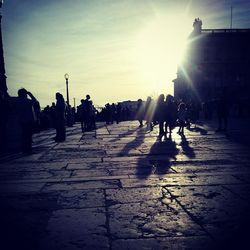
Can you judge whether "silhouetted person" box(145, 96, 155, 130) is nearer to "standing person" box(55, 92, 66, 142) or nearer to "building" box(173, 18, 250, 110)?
Result: "standing person" box(55, 92, 66, 142)

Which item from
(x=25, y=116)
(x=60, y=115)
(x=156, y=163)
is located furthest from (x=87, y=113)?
(x=156, y=163)

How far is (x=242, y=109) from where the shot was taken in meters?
26.8

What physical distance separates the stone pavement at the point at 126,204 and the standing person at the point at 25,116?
1.87 metres

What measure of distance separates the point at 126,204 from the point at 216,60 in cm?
4430

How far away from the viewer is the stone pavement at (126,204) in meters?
2.74

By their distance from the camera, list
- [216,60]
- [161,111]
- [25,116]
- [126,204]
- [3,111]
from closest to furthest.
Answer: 1. [126,204]
2. [3,111]
3. [25,116]
4. [161,111]
5. [216,60]

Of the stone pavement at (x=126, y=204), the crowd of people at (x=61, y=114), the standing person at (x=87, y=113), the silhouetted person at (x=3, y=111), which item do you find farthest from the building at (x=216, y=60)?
the stone pavement at (x=126, y=204)

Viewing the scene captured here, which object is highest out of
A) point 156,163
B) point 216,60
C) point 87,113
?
point 216,60

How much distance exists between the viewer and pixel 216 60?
4450cm

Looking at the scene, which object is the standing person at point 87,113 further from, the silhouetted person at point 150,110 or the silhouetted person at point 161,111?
the silhouetted person at point 161,111

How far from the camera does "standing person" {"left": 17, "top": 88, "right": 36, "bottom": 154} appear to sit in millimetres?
8562

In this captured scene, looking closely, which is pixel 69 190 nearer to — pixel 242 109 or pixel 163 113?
pixel 163 113

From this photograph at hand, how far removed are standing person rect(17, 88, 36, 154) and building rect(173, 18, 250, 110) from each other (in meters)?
36.8

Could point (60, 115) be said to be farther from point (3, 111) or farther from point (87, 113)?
point (87, 113)
